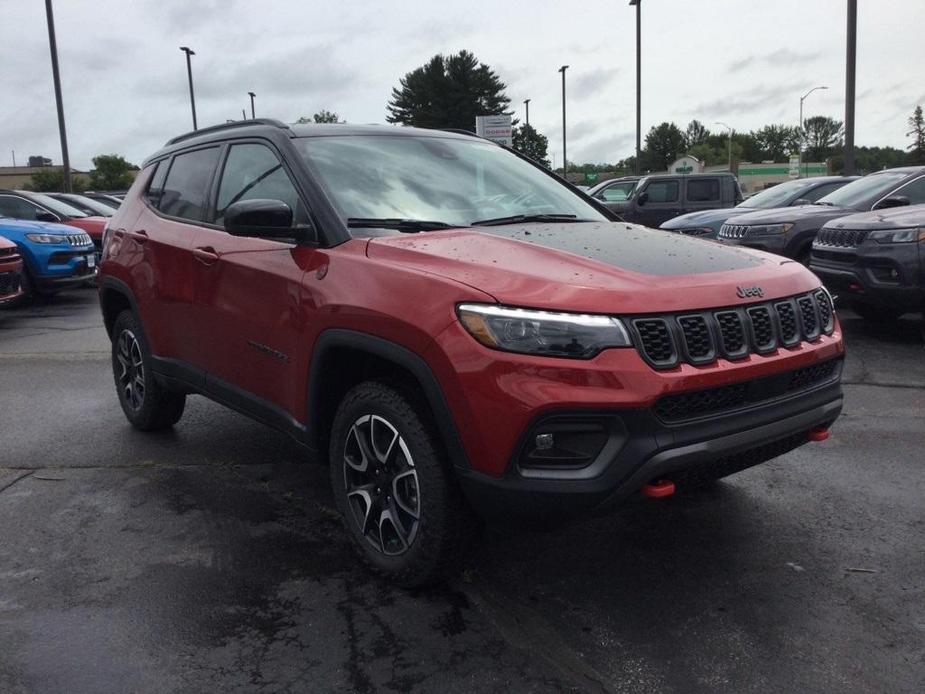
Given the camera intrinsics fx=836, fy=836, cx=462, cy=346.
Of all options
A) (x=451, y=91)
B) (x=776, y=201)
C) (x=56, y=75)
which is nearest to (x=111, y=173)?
(x=451, y=91)

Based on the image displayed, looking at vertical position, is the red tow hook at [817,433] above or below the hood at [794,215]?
below

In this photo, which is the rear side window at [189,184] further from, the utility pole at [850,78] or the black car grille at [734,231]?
the utility pole at [850,78]

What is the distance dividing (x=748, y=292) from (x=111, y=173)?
3162 inches

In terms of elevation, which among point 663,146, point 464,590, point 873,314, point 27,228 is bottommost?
point 464,590

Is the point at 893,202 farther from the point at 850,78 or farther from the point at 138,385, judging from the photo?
the point at 850,78

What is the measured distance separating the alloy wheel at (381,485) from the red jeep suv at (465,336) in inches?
0.4

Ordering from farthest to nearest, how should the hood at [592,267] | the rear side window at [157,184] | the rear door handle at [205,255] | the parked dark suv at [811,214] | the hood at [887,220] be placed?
the parked dark suv at [811,214]
the hood at [887,220]
the rear side window at [157,184]
the rear door handle at [205,255]
the hood at [592,267]

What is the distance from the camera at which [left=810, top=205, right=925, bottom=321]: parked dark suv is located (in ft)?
23.5

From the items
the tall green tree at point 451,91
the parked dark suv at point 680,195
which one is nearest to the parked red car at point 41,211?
the parked dark suv at point 680,195

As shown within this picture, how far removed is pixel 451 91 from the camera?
261 ft

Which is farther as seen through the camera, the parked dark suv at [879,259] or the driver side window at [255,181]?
the parked dark suv at [879,259]

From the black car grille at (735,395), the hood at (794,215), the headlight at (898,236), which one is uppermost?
the hood at (794,215)

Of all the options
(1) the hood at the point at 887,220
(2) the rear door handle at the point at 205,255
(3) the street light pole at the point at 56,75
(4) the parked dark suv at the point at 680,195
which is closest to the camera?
(2) the rear door handle at the point at 205,255

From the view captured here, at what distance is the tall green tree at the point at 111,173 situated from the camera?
68500 mm
